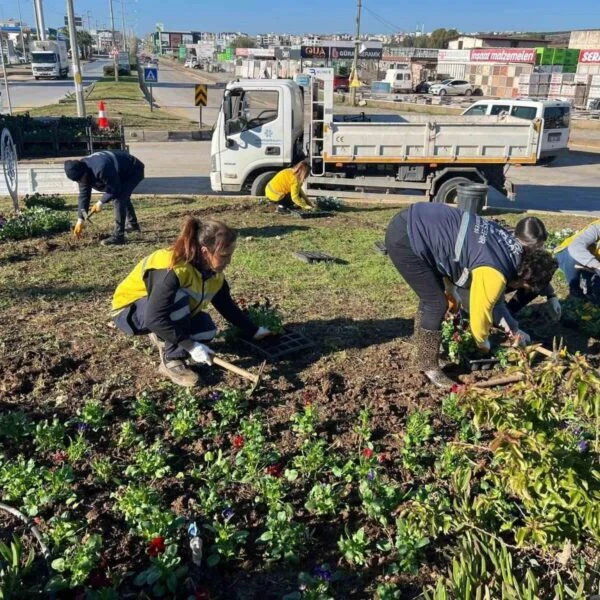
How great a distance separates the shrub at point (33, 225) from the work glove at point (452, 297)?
575cm

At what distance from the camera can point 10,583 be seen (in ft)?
Answer: 8.13

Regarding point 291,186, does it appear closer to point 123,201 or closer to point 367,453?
point 123,201

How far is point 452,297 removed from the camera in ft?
16.6

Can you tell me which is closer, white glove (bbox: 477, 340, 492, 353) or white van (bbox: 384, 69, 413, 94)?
white glove (bbox: 477, 340, 492, 353)

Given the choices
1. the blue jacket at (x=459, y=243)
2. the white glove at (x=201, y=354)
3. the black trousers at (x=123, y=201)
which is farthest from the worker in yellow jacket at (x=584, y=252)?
the black trousers at (x=123, y=201)

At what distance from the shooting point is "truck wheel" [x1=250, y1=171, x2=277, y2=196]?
11383mm

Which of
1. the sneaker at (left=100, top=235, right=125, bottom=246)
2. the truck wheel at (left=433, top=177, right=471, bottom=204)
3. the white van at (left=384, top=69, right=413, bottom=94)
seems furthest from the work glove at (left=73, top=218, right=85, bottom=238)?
the white van at (left=384, top=69, right=413, bottom=94)

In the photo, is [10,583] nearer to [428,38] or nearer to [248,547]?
[248,547]

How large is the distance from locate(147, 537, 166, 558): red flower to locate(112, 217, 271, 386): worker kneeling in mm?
1613

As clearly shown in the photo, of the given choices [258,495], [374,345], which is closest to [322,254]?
[374,345]

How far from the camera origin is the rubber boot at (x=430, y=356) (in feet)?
14.6

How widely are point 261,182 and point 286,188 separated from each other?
1732 millimetres

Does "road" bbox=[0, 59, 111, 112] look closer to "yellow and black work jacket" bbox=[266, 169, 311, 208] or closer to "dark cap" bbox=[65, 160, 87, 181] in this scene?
"yellow and black work jacket" bbox=[266, 169, 311, 208]

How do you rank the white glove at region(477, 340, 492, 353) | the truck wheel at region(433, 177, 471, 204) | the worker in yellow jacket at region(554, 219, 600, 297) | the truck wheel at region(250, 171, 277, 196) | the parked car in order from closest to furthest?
the white glove at region(477, 340, 492, 353), the worker in yellow jacket at region(554, 219, 600, 297), the truck wheel at region(433, 177, 471, 204), the truck wheel at region(250, 171, 277, 196), the parked car
